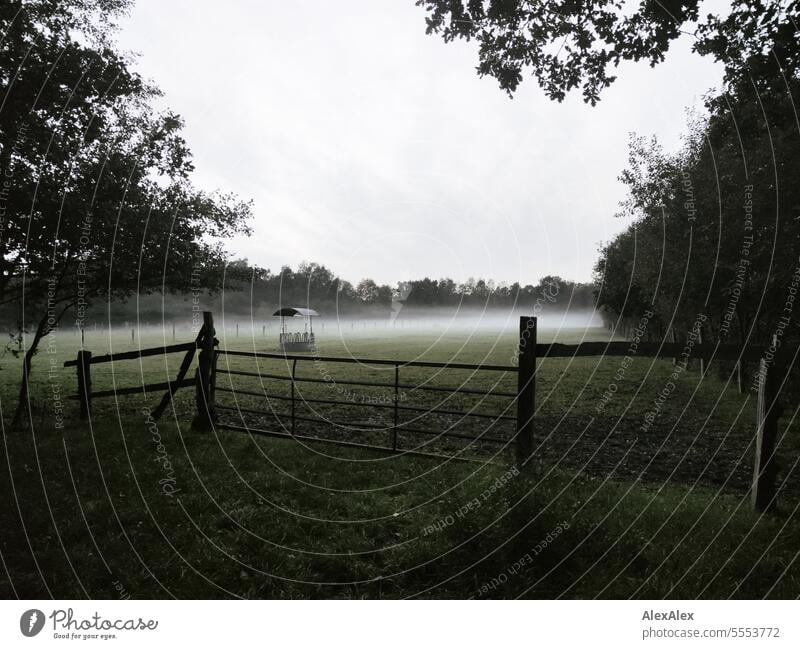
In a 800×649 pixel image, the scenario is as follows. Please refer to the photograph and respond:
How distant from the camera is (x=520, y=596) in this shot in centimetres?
379

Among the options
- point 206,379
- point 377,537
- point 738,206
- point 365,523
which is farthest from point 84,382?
point 738,206

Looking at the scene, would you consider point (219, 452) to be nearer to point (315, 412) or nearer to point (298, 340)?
point (315, 412)

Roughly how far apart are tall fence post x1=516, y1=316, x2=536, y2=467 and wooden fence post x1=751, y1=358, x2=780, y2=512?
2715mm

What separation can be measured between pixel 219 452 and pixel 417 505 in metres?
3.94

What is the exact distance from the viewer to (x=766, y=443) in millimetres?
5426

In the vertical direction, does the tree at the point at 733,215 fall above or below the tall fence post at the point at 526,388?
above

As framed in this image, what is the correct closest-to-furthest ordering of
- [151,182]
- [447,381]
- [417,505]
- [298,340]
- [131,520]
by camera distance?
[131,520], [417,505], [151,182], [447,381], [298,340]

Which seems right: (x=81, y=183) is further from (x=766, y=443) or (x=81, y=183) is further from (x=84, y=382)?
(x=766, y=443)

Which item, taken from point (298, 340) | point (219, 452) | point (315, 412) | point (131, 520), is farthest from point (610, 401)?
point (298, 340)

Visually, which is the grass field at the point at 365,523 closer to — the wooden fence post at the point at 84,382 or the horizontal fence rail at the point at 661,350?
the wooden fence post at the point at 84,382

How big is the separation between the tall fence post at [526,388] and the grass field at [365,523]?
515mm

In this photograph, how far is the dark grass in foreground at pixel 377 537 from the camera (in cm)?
388

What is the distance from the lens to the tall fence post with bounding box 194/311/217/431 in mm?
8930

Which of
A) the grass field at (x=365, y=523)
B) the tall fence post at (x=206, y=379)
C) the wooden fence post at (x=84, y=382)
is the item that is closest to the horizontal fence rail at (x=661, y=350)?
the grass field at (x=365, y=523)
